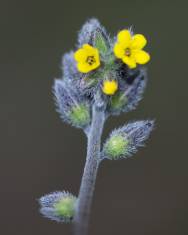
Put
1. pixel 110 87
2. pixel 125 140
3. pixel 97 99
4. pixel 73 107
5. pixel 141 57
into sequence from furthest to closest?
pixel 73 107 < pixel 125 140 < pixel 97 99 < pixel 141 57 < pixel 110 87

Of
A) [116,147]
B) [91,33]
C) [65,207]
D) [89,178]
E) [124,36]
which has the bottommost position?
[65,207]

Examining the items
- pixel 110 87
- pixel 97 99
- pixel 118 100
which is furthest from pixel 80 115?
pixel 110 87

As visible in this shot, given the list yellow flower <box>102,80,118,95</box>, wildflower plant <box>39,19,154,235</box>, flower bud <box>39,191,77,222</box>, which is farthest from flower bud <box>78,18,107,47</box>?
flower bud <box>39,191,77,222</box>

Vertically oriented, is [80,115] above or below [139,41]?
below

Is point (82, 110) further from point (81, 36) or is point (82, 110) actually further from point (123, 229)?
point (123, 229)

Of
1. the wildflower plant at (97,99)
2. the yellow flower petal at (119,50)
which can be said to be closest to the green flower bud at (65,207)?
the wildflower plant at (97,99)

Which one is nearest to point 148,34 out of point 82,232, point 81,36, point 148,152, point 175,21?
point 175,21

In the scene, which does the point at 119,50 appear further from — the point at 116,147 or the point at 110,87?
the point at 116,147
